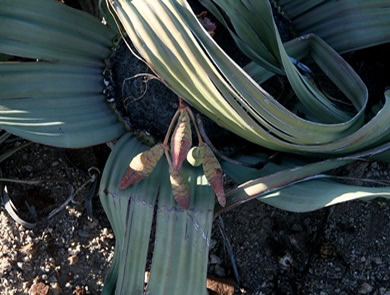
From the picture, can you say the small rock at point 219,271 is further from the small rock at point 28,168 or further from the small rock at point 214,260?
the small rock at point 28,168

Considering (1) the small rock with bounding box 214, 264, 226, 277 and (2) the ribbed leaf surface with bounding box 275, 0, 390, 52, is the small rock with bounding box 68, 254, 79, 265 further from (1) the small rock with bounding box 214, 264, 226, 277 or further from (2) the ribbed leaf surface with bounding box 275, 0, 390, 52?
(2) the ribbed leaf surface with bounding box 275, 0, 390, 52

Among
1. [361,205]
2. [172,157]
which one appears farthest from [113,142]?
[361,205]

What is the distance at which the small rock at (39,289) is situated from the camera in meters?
1.38

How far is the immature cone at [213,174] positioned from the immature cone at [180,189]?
1.8 inches

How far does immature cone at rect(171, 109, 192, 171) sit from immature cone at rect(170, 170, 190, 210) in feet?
0.06

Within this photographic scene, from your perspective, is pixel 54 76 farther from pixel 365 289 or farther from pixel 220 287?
pixel 365 289

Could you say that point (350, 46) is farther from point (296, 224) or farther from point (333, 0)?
point (296, 224)

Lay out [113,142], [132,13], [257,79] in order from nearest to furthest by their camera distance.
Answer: [132,13], [257,79], [113,142]

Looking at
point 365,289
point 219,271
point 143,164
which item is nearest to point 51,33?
point 143,164

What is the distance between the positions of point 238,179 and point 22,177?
579 mm

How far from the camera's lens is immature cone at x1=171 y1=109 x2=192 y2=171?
40.9 inches

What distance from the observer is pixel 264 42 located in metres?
1.14

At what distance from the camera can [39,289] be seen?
138 cm

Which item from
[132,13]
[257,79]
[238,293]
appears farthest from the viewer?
[238,293]
